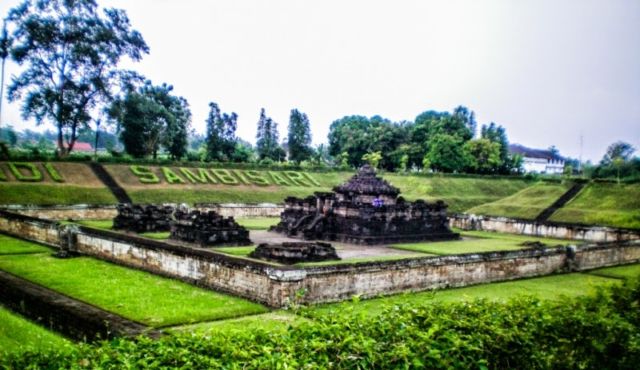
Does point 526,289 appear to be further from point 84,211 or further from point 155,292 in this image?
point 84,211

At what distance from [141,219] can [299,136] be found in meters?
37.6

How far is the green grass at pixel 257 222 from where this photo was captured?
31603 millimetres

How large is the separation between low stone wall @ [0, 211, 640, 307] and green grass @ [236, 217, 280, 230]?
1134 cm

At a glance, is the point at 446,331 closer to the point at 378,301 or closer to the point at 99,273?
the point at 378,301

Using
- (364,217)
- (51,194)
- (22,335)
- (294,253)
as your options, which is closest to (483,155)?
(364,217)

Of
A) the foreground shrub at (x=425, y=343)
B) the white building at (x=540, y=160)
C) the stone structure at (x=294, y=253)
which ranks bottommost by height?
the stone structure at (x=294, y=253)

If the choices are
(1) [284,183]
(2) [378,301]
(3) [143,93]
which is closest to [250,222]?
(1) [284,183]

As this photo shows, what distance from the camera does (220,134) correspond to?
58.1 meters

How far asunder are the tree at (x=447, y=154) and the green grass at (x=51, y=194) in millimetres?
35587

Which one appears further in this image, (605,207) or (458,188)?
(458,188)

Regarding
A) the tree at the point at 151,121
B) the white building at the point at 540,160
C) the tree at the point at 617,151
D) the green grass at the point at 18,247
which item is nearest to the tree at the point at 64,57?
the tree at the point at 151,121

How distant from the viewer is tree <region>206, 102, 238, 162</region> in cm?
5772

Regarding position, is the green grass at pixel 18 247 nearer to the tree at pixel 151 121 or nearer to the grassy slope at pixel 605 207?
the tree at pixel 151 121

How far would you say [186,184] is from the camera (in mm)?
42844
